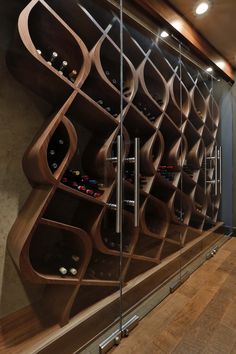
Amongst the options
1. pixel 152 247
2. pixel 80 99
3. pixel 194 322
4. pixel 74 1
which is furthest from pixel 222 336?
pixel 74 1

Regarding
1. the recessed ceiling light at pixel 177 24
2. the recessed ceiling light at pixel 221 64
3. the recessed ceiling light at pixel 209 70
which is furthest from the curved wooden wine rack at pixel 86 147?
the recessed ceiling light at pixel 221 64

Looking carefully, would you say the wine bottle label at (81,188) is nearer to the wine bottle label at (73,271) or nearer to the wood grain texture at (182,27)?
the wine bottle label at (73,271)

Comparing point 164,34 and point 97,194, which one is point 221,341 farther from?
point 164,34

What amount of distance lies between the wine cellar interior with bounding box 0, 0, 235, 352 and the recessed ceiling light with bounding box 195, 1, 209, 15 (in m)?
0.28

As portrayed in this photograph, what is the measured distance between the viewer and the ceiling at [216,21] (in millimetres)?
1842

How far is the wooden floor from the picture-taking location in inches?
48.2

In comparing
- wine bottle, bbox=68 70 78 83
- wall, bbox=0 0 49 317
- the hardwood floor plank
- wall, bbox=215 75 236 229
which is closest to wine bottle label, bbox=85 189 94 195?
wall, bbox=0 0 49 317

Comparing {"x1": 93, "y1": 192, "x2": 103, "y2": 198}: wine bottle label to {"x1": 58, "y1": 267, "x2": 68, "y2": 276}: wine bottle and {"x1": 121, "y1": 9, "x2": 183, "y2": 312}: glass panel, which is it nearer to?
{"x1": 121, "y1": 9, "x2": 183, "y2": 312}: glass panel

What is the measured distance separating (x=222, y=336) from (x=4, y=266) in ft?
4.41

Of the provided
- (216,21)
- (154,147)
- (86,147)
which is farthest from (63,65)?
(216,21)

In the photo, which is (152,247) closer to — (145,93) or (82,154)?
(82,154)

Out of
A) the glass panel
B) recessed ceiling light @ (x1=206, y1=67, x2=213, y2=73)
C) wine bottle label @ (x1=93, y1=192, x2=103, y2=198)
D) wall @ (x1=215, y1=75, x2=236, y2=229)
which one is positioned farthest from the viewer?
wall @ (x1=215, y1=75, x2=236, y2=229)

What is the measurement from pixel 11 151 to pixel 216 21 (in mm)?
2202

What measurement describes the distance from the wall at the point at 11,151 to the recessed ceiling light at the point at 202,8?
1498 millimetres
